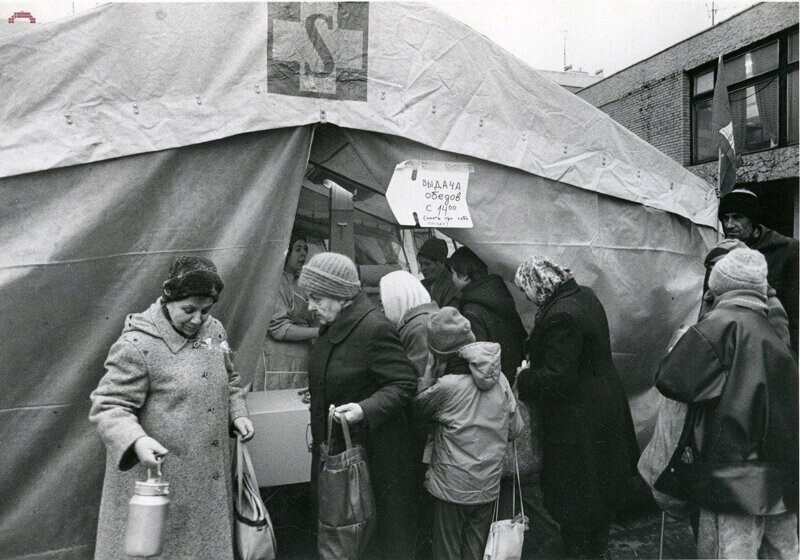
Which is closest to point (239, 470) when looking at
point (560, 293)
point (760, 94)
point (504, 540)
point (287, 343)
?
point (504, 540)

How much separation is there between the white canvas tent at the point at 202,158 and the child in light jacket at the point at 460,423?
3.16 ft

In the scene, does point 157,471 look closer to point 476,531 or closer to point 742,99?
point 476,531

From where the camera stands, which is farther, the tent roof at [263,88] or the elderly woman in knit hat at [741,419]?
the tent roof at [263,88]

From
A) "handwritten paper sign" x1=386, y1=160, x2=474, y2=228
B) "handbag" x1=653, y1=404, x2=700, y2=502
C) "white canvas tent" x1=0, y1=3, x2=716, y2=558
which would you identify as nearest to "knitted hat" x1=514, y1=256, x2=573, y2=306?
"white canvas tent" x1=0, y1=3, x2=716, y2=558

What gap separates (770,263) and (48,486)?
4.42m

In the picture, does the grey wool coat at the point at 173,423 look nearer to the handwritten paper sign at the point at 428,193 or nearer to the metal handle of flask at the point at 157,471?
the metal handle of flask at the point at 157,471

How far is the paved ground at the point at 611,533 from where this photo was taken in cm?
361

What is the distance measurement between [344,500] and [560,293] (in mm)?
1632

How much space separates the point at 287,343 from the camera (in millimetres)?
3807

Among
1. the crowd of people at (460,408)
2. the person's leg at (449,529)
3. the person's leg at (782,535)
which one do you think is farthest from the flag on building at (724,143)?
the person's leg at (449,529)

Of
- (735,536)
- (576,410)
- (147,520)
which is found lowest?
(735,536)

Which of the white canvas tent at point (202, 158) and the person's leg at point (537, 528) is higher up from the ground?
the white canvas tent at point (202, 158)

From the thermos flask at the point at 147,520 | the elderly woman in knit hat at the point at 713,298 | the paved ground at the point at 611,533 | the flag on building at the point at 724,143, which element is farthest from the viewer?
the flag on building at the point at 724,143

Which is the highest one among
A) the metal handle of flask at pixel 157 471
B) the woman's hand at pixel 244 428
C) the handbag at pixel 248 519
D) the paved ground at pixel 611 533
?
the woman's hand at pixel 244 428
